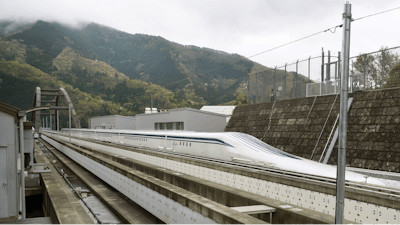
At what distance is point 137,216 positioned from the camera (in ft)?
41.0

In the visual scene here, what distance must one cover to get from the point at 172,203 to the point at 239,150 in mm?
6575

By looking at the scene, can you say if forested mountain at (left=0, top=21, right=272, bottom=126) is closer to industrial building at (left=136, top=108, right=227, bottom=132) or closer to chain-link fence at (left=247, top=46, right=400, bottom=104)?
industrial building at (left=136, top=108, right=227, bottom=132)

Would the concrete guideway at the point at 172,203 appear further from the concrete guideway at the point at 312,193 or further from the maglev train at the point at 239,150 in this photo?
the maglev train at the point at 239,150

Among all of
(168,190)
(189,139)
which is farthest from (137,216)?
(189,139)

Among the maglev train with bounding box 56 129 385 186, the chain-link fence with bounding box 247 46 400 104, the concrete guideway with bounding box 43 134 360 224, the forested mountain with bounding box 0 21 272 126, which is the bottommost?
the concrete guideway with bounding box 43 134 360 224

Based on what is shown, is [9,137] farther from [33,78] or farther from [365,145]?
[33,78]

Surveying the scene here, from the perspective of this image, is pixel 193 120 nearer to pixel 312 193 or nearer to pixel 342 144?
pixel 312 193

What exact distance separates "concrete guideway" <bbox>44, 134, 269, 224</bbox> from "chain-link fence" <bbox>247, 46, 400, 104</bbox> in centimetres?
1618

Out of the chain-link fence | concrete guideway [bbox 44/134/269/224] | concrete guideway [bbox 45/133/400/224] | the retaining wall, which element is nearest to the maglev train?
concrete guideway [bbox 45/133/400/224]

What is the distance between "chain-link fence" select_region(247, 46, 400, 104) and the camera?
1994 centimetres

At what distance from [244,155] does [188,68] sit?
167518mm

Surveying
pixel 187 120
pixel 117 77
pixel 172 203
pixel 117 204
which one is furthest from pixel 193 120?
pixel 117 77

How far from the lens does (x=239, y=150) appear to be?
15.0 meters

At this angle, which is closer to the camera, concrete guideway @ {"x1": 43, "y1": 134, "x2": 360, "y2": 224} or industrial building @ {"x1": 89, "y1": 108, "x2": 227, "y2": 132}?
concrete guideway @ {"x1": 43, "y1": 134, "x2": 360, "y2": 224}
